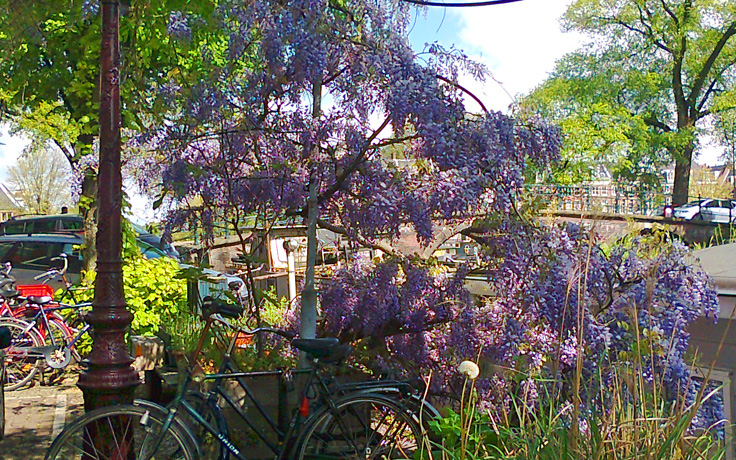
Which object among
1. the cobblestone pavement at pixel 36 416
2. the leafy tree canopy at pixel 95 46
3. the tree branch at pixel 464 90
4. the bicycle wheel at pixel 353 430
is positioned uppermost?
the leafy tree canopy at pixel 95 46

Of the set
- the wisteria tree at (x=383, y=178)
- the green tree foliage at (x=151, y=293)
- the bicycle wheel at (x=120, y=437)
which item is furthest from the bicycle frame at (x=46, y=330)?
the bicycle wheel at (x=120, y=437)

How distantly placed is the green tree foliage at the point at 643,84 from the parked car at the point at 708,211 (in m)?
0.92

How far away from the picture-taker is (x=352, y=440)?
14.7 feet

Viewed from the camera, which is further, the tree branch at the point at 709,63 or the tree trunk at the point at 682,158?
the tree trunk at the point at 682,158

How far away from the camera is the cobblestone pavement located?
20.6 feet

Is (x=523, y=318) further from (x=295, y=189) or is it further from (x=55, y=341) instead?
(x=55, y=341)

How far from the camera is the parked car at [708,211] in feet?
108

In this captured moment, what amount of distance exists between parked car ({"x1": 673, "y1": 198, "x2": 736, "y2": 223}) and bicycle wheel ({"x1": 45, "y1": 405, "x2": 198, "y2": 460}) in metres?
31.6

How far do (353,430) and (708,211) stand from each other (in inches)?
1282

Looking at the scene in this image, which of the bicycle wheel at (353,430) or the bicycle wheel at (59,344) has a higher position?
the bicycle wheel at (353,430)

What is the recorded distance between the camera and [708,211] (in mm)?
33500

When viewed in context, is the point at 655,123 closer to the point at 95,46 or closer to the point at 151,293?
the point at 151,293

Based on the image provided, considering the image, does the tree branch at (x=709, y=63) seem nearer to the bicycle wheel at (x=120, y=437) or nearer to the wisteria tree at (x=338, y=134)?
the wisteria tree at (x=338, y=134)

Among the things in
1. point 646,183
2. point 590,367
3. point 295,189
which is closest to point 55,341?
point 295,189
